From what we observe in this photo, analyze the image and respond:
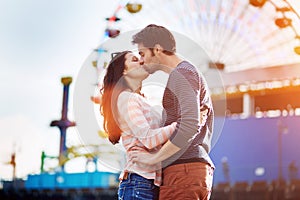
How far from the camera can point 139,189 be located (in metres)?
3.32

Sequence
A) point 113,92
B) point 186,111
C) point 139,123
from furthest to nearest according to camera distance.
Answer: point 113,92
point 139,123
point 186,111

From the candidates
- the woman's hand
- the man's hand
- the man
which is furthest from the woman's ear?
the woman's hand

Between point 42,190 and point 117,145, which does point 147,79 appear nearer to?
point 117,145

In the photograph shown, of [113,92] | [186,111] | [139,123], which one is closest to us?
[186,111]

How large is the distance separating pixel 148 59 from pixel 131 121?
243 millimetres

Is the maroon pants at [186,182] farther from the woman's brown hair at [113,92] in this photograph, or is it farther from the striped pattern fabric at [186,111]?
the woman's brown hair at [113,92]

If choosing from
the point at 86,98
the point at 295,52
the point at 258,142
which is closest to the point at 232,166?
the point at 258,142

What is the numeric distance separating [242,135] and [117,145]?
33.1 m

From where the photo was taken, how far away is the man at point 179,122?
3.21 metres

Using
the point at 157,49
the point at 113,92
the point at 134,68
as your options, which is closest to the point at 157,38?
the point at 157,49

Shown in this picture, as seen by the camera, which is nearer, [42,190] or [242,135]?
[242,135]

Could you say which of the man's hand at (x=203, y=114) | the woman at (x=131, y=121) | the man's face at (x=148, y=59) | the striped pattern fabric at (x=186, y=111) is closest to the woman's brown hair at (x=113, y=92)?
the woman at (x=131, y=121)

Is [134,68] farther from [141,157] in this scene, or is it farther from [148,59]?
[141,157]

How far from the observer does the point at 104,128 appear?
3.47 meters
